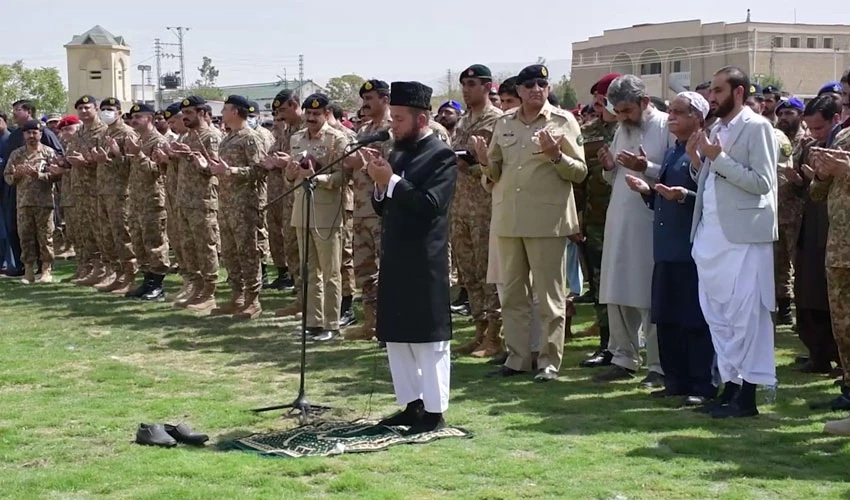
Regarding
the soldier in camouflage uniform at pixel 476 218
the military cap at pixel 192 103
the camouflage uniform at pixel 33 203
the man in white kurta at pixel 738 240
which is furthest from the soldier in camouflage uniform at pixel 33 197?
the man in white kurta at pixel 738 240

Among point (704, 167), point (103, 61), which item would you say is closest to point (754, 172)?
point (704, 167)

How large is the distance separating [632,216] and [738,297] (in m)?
1.39

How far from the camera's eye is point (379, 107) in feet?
34.0

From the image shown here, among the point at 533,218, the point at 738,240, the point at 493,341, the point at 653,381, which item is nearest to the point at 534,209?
the point at 533,218

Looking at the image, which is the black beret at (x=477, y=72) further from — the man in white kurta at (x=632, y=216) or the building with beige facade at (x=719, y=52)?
the building with beige facade at (x=719, y=52)

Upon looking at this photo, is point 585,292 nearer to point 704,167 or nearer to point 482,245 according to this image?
point 482,245

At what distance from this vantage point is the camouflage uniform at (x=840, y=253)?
706 centimetres

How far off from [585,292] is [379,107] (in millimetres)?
4359

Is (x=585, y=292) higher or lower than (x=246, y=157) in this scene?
lower

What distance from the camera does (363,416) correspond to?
24.2ft

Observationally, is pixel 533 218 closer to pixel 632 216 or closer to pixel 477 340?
pixel 632 216

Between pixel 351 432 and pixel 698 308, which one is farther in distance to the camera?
pixel 698 308

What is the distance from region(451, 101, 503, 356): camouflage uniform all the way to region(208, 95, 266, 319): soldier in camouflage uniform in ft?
8.52

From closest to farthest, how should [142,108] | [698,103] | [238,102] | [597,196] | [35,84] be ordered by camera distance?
[698,103]
[597,196]
[238,102]
[142,108]
[35,84]
